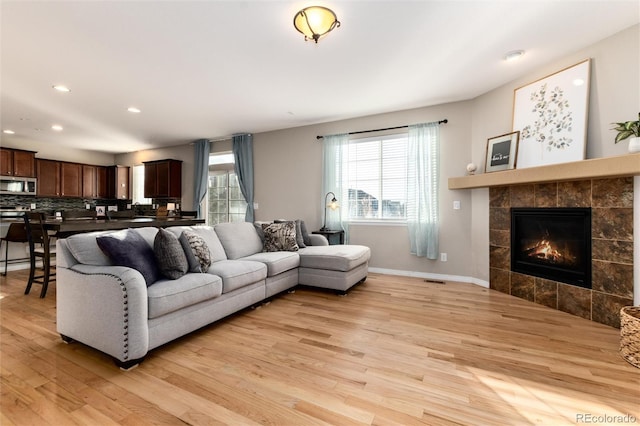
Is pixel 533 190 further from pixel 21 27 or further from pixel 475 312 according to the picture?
pixel 21 27

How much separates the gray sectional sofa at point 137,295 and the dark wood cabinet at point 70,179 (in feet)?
20.1

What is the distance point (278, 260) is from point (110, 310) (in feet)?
5.64

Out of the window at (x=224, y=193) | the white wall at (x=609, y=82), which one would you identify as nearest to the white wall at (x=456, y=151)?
the white wall at (x=609, y=82)

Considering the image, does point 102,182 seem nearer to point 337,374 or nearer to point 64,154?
point 64,154

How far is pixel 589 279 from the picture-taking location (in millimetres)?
2906

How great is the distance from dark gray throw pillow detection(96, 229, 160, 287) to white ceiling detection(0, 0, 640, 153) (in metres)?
1.81

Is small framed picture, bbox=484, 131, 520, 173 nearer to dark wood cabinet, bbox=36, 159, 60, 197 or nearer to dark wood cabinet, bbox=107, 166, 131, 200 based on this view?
dark wood cabinet, bbox=107, 166, 131, 200

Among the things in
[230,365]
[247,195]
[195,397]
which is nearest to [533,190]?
[230,365]

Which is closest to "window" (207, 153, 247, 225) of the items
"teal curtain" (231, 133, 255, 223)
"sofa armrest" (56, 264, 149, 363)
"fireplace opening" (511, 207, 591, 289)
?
"teal curtain" (231, 133, 255, 223)

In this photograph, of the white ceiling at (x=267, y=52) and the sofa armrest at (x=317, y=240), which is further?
the sofa armrest at (x=317, y=240)

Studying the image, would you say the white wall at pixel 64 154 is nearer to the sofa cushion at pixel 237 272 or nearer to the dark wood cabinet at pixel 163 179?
the dark wood cabinet at pixel 163 179

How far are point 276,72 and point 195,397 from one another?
3195 mm

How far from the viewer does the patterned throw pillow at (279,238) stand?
12.9 ft

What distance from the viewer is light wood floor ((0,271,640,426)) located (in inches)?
60.2
